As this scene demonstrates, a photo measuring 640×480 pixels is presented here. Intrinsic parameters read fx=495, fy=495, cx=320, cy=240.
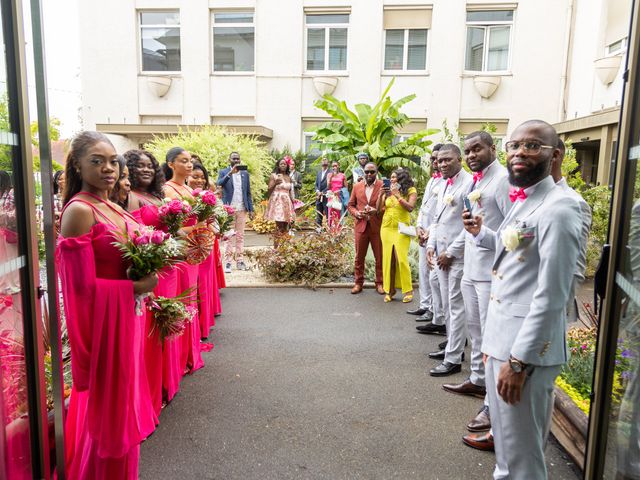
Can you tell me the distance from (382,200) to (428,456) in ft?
16.6

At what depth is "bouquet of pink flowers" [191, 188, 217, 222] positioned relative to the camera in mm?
4777

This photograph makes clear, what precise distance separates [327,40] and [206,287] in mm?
14971

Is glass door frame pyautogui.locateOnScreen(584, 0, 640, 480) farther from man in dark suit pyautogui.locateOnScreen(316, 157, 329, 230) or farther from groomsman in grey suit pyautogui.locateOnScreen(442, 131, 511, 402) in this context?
man in dark suit pyautogui.locateOnScreen(316, 157, 329, 230)

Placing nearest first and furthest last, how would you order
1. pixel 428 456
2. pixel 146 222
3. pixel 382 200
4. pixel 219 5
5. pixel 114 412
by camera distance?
pixel 114 412, pixel 428 456, pixel 146 222, pixel 382 200, pixel 219 5

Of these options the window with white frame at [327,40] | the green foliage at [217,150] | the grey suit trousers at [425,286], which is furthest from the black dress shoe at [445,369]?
the window with white frame at [327,40]

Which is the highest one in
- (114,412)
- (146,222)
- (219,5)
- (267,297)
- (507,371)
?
(219,5)

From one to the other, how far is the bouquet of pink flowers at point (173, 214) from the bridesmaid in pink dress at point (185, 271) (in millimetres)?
446

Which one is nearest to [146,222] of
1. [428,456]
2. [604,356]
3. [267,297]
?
[428,456]

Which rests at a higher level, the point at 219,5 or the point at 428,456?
the point at 219,5

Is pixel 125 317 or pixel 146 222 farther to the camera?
pixel 146 222

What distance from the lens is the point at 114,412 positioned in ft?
9.39

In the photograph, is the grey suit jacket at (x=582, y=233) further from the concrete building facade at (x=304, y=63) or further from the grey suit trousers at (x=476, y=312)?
the concrete building facade at (x=304, y=63)

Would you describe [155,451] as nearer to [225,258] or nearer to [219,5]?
[225,258]

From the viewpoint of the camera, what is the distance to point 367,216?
8320 millimetres
